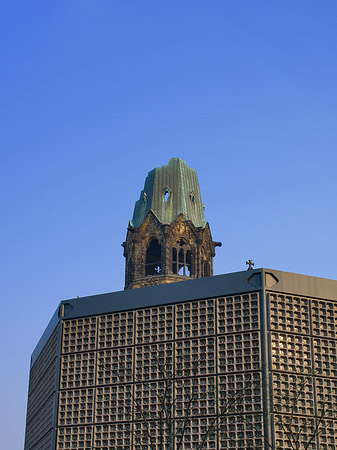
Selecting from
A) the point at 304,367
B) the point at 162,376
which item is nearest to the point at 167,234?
the point at 162,376

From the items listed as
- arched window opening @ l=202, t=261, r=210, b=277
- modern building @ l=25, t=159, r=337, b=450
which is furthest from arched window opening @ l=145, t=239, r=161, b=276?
modern building @ l=25, t=159, r=337, b=450

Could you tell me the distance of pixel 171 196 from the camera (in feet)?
260

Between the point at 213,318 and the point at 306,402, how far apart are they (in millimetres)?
8730

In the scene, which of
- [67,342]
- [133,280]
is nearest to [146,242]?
[133,280]

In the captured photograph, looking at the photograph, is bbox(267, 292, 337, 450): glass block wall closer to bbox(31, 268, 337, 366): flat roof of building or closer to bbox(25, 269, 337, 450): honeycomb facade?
bbox(25, 269, 337, 450): honeycomb facade

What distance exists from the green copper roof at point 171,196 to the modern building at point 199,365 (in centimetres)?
1895

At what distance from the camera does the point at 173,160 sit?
82.0 meters

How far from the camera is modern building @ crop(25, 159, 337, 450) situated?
169ft

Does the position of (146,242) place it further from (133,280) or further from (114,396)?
(114,396)

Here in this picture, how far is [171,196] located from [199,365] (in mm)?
27673

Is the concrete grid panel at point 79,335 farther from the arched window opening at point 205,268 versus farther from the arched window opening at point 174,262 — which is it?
the arched window opening at point 205,268

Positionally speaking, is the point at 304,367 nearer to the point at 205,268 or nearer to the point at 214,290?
the point at 214,290

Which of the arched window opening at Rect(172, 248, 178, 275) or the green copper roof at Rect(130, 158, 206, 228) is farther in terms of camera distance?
the green copper roof at Rect(130, 158, 206, 228)

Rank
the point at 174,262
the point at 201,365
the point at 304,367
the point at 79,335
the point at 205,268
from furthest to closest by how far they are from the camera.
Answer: the point at 205,268
the point at 174,262
the point at 79,335
the point at 201,365
the point at 304,367
